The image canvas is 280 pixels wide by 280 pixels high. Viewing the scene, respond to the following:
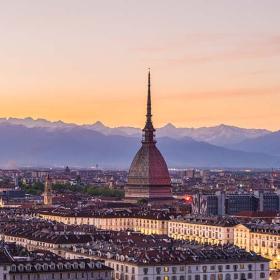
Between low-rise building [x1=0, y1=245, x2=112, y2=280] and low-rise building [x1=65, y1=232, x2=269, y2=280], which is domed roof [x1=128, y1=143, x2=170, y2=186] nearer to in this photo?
low-rise building [x1=65, y1=232, x2=269, y2=280]

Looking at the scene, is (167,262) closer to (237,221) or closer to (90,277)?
(90,277)

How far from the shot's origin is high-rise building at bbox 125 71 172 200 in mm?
193000

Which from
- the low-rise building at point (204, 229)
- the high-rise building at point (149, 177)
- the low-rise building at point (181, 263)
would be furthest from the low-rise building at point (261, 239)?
the high-rise building at point (149, 177)

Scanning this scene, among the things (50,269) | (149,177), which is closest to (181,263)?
(50,269)

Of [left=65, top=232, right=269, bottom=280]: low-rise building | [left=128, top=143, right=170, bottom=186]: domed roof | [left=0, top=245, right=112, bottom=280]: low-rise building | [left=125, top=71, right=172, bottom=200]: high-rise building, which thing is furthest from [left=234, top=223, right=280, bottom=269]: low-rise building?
[left=128, top=143, right=170, bottom=186]: domed roof

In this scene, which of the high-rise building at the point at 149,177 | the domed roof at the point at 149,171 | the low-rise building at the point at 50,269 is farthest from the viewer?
the domed roof at the point at 149,171

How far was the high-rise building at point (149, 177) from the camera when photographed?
633 ft

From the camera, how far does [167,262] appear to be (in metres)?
85.6

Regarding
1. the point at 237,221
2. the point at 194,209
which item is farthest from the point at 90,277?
the point at 194,209

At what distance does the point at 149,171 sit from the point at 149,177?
1.22 metres

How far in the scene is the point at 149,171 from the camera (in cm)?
19462

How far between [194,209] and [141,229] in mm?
26327

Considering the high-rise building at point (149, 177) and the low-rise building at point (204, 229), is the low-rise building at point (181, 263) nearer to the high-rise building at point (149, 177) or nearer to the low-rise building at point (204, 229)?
the low-rise building at point (204, 229)

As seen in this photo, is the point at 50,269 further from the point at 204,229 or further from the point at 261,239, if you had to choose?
the point at 204,229
